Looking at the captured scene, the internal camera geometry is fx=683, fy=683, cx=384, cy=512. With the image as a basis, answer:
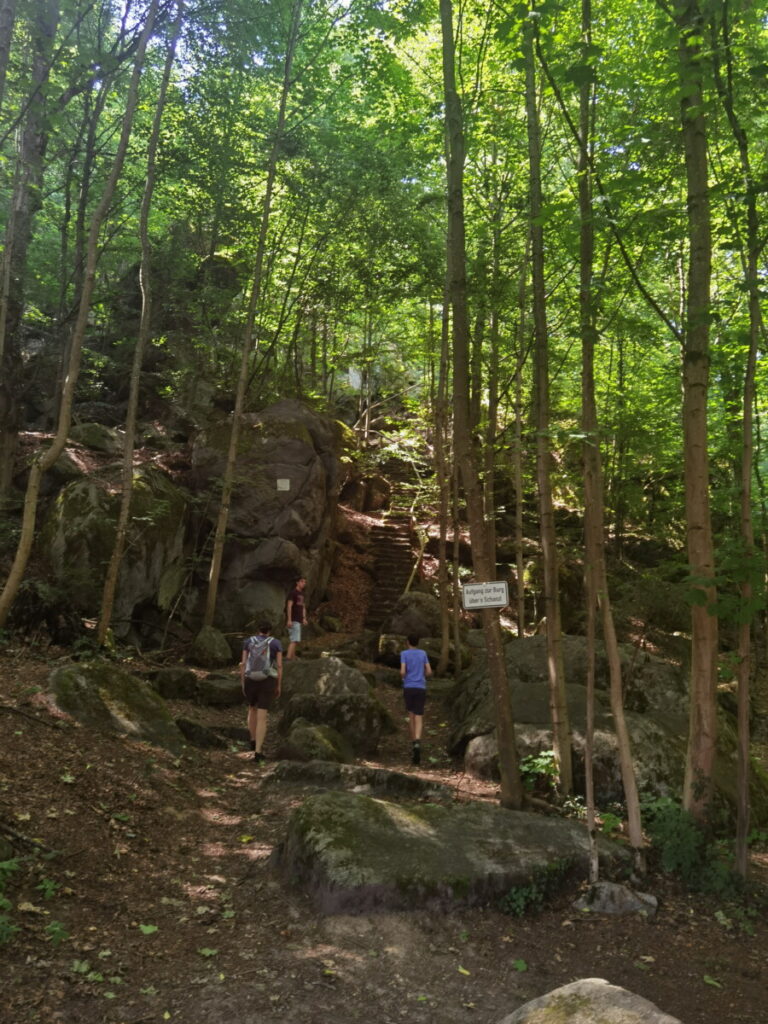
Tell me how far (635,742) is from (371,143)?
44.9ft

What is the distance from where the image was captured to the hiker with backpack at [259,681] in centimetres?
880

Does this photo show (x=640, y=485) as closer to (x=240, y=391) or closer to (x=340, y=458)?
(x=340, y=458)

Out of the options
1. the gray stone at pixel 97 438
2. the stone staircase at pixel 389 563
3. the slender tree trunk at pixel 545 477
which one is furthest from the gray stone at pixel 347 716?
the gray stone at pixel 97 438

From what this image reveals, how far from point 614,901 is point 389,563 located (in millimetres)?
14605

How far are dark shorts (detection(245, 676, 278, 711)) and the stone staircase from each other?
8264 millimetres

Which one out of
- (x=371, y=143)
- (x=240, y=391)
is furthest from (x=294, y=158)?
(x=240, y=391)

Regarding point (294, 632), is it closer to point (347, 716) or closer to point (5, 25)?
point (347, 716)

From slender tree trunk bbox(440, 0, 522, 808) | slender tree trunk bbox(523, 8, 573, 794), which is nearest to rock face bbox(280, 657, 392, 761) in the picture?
slender tree trunk bbox(440, 0, 522, 808)

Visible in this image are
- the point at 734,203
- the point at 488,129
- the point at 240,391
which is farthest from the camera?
the point at 240,391

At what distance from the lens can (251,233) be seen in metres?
16.3

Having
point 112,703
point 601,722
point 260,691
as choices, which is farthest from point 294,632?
point 601,722

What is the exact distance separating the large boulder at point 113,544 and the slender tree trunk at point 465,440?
23.0 feet

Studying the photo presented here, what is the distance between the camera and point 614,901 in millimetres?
5422

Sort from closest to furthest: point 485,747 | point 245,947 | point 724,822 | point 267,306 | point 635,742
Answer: point 245,947 < point 724,822 < point 635,742 < point 485,747 < point 267,306
